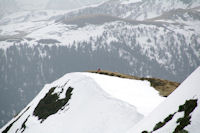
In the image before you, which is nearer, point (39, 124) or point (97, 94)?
point (97, 94)

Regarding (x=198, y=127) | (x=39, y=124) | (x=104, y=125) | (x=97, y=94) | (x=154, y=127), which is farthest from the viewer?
(x=39, y=124)

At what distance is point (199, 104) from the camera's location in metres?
15.5

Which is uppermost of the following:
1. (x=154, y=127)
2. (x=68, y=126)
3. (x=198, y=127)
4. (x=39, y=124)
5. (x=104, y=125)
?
(x=198, y=127)

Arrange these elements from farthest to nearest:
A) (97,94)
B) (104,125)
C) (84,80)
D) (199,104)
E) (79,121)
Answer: (84,80) → (97,94) → (79,121) → (104,125) → (199,104)

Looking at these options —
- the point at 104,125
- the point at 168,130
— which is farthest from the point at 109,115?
the point at 168,130

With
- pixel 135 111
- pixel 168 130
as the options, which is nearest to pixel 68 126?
pixel 135 111

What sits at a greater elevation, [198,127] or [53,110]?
[198,127]

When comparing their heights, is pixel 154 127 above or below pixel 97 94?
above

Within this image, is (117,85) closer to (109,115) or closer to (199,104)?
(109,115)

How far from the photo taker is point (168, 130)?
52.1 feet

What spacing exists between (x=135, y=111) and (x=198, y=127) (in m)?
17.6

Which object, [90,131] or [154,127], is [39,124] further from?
[154,127]

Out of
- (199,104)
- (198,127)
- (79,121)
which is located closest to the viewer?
(198,127)

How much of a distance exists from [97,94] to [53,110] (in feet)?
37.6
